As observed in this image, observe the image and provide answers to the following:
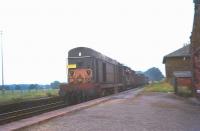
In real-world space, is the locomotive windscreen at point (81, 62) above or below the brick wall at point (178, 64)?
below

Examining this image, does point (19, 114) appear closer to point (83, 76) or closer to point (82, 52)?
point (83, 76)

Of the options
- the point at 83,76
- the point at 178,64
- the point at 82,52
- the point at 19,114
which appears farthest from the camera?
the point at 178,64

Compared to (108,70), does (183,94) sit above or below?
below

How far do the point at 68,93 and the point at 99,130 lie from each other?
598 inches

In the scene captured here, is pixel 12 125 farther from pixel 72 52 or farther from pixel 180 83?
pixel 180 83

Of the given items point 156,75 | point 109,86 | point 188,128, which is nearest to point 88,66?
point 109,86

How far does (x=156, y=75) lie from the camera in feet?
623

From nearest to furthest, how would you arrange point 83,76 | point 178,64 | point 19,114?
point 19,114
point 83,76
point 178,64

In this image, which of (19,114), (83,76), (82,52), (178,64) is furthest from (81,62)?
(178,64)

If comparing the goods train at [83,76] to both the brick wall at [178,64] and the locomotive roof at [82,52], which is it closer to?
the locomotive roof at [82,52]

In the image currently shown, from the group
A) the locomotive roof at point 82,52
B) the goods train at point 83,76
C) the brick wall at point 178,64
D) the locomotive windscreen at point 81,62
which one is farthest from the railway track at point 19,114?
the brick wall at point 178,64

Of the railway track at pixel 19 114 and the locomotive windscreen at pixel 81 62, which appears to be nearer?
the railway track at pixel 19 114

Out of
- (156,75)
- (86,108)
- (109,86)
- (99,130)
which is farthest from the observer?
(156,75)

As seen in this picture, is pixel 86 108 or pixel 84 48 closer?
pixel 86 108
